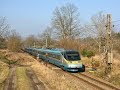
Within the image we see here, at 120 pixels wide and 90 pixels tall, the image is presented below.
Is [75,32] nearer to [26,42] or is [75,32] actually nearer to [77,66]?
[77,66]

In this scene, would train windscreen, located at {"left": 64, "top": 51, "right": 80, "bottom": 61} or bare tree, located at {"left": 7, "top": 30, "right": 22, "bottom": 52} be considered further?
bare tree, located at {"left": 7, "top": 30, "right": 22, "bottom": 52}

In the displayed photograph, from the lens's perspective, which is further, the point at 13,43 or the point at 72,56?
the point at 13,43

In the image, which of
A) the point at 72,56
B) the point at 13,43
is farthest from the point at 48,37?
the point at 72,56

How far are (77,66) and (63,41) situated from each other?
26638 millimetres

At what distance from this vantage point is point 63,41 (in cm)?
5759


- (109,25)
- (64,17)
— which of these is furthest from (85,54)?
(64,17)

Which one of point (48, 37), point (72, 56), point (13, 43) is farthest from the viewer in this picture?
point (48, 37)

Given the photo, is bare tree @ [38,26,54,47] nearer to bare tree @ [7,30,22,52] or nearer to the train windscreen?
bare tree @ [7,30,22,52]

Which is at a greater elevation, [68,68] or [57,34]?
[57,34]

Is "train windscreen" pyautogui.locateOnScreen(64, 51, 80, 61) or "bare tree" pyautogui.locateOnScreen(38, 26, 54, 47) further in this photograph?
"bare tree" pyautogui.locateOnScreen(38, 26, 54, 47)

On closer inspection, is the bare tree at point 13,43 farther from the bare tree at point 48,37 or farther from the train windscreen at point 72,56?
the train windscreen at point 72,56

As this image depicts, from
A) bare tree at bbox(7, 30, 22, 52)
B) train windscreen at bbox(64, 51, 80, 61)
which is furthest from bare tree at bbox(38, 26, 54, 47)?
train windscreen at bbox(64, 51, 80, 61)

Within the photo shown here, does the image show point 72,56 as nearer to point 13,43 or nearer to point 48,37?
point 13,43

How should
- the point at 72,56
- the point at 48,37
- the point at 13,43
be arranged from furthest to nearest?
the point at 48,37 → the point at 13,43 → the point at 72,56
